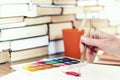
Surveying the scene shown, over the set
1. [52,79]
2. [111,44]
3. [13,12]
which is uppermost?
[13,12]

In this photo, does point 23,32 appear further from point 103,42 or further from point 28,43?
point 103,42

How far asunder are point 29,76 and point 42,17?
1.63ft

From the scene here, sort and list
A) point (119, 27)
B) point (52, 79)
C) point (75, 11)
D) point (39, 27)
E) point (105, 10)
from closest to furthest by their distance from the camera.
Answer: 1. point (52, 79)
2. point (39, 27)
3. point (75, 11)
4. point (105, 10)
5. point (119, 27)

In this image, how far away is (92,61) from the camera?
1.10 m

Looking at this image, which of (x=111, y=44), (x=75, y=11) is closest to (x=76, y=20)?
(x=75, y=11)

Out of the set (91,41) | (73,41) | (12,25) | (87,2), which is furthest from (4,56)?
(87,2)

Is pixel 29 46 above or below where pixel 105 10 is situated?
below

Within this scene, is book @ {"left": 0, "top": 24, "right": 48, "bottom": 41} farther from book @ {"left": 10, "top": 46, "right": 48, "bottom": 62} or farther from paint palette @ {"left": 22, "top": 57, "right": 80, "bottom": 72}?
paint palette @ {"left": 22, "top": 57, "right": 80, "bottom": 72}

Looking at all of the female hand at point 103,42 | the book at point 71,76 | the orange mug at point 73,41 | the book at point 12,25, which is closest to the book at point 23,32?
the book at point 12,25

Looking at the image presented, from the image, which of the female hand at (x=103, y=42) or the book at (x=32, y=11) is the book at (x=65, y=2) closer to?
the book at (x=32, y=11)

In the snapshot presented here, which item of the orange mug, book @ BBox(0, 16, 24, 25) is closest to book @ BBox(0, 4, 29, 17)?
book @ BBox(0, 16, 24, 25)

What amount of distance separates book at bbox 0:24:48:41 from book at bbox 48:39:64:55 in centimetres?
8

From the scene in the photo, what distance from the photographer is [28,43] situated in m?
1.26

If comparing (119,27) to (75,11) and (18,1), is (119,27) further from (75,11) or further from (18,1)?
(18,1)
